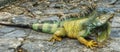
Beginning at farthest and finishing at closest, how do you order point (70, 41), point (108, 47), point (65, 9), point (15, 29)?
point (65, 9)
point (15, 29)
point (70, 41)
point (108, 47)

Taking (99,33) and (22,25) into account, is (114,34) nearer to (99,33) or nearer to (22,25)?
(99,33)

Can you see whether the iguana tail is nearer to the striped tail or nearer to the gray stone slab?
the striped tail

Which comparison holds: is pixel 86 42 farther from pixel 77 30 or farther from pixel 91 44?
pixel 77 30

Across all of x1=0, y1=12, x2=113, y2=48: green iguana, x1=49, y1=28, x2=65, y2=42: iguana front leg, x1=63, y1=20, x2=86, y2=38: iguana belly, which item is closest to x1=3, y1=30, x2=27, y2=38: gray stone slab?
x1=0, y1=12, x2=113, y2=48: green iguana

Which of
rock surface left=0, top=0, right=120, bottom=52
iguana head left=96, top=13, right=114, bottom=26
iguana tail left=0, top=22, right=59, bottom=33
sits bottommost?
rock surface left=0, top=0, right=120, bottom=52

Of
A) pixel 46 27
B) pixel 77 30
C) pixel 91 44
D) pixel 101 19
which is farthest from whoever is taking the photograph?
pixel 46 27

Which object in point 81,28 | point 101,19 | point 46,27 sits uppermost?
point 101,19

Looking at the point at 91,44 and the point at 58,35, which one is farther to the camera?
the point at 58,35

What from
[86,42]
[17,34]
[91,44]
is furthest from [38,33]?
[91,44]

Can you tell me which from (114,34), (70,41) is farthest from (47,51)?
(114,34)
